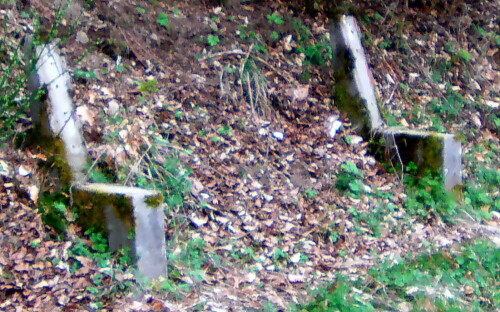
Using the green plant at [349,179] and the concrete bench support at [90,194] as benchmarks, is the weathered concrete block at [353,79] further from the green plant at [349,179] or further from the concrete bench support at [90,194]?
the concrete bench support at [90,194]

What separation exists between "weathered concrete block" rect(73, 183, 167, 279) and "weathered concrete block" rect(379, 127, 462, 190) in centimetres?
344

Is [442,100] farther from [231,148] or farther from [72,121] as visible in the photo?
[72,121]

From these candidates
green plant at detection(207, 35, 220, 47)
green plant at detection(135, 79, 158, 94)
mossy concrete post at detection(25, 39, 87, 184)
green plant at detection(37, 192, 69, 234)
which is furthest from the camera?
green plant at detection(207, 35, 220, 47)

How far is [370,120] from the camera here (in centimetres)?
691

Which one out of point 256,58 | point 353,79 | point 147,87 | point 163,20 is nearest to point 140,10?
point 163,20

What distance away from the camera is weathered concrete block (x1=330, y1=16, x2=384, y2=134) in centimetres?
696

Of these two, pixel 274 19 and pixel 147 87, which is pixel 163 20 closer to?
pixel 147 87

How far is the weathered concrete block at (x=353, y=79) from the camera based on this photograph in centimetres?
696

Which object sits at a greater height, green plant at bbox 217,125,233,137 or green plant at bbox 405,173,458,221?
green plant at bbox 217,125,233,137

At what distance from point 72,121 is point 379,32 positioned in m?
5.15

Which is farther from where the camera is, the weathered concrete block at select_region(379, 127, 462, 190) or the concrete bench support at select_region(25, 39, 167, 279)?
the weathered concrete block at select_region(379, 127, 462, 190)

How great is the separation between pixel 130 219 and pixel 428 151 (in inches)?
151

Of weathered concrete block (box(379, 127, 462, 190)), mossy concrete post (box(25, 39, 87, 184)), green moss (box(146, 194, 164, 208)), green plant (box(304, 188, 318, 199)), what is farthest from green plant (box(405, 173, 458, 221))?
mossy concrete post (box(25, 39, 87, 184))

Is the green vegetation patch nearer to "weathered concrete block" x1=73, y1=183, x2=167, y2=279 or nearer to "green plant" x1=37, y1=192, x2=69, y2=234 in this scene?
"weathered concrete block" x1=73, y1=183, x2=167, y2=279
